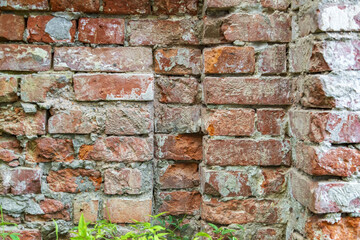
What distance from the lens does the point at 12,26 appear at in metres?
1.19

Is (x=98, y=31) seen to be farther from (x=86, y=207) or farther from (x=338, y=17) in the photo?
(x=338, y=17)

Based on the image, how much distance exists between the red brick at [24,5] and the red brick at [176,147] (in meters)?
0.71

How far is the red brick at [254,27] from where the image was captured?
1132 mm

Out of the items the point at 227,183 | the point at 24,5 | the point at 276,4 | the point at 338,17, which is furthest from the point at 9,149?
the point at 338,17

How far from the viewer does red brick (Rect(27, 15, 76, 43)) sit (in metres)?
1.19

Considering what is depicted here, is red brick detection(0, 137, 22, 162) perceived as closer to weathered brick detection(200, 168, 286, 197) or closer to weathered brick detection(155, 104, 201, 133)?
weathered brick detection(155, 104, 201, 133)

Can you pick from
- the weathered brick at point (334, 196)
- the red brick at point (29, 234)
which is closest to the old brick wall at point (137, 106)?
the red brick at point (29, 234)

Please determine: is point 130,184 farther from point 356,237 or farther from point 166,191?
point 356,237

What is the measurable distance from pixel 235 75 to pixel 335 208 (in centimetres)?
59

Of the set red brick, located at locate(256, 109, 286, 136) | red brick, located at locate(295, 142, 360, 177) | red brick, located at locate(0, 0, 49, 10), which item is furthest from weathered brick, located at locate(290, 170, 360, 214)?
red brick, located at locate(0, 0, 49, 10)

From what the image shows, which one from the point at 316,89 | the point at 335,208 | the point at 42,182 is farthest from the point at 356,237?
the point at 42,182

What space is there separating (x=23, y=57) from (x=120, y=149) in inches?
21.3

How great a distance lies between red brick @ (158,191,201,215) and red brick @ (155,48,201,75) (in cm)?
53

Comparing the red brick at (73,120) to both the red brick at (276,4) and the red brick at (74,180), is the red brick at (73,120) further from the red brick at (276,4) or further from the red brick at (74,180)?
the red brick at (276,4)
